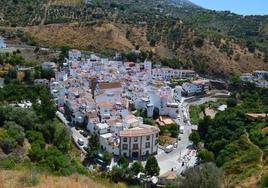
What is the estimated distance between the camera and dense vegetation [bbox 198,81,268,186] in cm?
2258

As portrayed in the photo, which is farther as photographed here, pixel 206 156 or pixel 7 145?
pixel 206 156

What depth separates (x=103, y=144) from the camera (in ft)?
107

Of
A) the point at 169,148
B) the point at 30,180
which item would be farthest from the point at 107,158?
the point at 30,180

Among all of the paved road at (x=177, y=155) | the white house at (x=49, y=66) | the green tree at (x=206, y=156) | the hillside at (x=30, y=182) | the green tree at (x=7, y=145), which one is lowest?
the paved road at (x=177, y=155)

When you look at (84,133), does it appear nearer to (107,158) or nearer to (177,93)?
(107,158)

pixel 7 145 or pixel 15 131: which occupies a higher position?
pixel 15 131

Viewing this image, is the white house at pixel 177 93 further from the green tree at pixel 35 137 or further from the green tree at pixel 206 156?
the green tree at pixel 35 137

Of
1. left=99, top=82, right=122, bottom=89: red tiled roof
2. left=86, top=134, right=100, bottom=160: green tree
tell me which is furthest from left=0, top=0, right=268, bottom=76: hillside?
left=86, top=134, right=100, bottom=160: green tree

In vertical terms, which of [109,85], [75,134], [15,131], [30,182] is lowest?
[75,134]

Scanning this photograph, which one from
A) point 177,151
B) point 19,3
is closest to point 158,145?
point 177,151

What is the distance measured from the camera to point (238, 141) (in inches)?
1137

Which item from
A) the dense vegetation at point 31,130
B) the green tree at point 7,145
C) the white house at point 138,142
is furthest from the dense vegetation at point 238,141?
the green tree at point 7,145

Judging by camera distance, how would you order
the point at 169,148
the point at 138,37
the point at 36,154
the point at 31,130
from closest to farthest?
the point at 36,154
the point at 31,130
the point at 169,148
the point at 138,37

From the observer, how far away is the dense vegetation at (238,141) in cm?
2258
